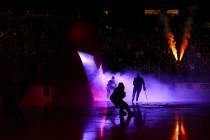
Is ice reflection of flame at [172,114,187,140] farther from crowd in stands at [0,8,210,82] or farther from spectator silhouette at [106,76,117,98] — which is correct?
crowd in stands at [0,8,210,82]

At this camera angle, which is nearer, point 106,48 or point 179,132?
A: point 179,132

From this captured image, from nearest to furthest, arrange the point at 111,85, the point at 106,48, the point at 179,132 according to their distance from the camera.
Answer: the point at 179,132 < the point at 111,85 < the point at 106,48

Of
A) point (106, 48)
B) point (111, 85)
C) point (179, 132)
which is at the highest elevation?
point (106, 48)

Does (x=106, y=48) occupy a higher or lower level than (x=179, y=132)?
higher

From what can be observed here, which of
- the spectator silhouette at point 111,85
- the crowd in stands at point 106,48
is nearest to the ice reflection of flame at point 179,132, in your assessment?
the spectator silhouette at point 111,85

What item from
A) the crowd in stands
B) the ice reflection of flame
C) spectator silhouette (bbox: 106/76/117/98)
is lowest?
the ice reflection of flame

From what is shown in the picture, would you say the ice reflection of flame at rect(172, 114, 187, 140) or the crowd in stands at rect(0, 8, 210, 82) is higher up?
the crowd in stands at rect(0, 8, 210, 82)

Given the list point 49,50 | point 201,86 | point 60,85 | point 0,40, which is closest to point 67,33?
point 60,85

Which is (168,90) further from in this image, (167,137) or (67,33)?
(167,137)

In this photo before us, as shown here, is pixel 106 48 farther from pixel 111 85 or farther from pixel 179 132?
pixel 179 132

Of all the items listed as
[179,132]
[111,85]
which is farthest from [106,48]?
[179,132]

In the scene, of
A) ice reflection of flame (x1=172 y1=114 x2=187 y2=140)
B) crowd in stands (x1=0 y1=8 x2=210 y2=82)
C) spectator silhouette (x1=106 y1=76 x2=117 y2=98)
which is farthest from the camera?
crowd in stands (x1=0 y1=8 x2=210 y2=82)

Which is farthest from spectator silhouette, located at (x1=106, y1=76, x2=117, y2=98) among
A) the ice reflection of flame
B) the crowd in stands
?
the ice reflection of flame

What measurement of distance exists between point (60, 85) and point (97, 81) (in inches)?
118
